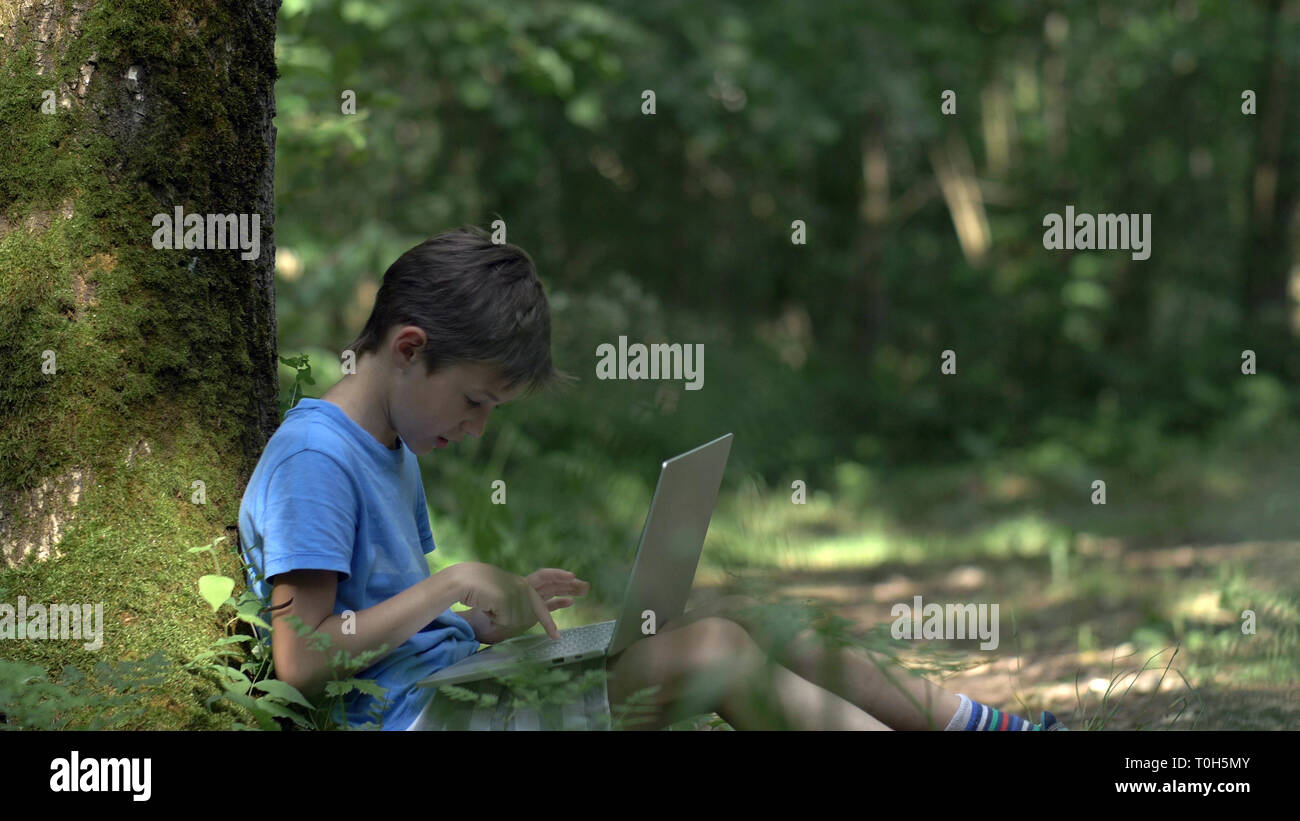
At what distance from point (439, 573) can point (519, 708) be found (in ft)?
1.08

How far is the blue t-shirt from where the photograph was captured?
98.9 inches

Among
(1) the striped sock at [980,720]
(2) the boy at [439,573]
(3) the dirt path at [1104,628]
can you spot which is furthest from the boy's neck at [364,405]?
(1) the striped sock at [980,720]

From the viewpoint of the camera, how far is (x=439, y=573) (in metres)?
2.59

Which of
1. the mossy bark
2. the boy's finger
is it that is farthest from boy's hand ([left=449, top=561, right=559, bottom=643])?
the mossy bark

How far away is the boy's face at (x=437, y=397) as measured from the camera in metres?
2.78

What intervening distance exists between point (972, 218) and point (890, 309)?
1.64 metres

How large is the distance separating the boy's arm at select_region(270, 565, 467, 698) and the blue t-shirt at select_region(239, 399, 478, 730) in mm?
55

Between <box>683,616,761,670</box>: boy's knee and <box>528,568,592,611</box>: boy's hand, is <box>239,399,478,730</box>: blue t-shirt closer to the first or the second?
<box>528,568,592,611</box>: boy's hand

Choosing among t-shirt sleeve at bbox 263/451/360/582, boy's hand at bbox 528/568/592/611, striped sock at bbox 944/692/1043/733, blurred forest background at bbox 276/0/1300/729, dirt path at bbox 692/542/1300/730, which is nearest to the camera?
t-shirt sleeve at bbox 263/451/360/582

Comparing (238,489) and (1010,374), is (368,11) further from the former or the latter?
(1010,374)

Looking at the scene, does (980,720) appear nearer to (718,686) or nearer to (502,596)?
(718,686)

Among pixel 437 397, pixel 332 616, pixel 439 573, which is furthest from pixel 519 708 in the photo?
pixel 437 397

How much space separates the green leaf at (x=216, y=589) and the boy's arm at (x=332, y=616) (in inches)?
8.4

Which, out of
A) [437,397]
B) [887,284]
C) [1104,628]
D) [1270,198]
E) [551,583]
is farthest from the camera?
[887,284]
